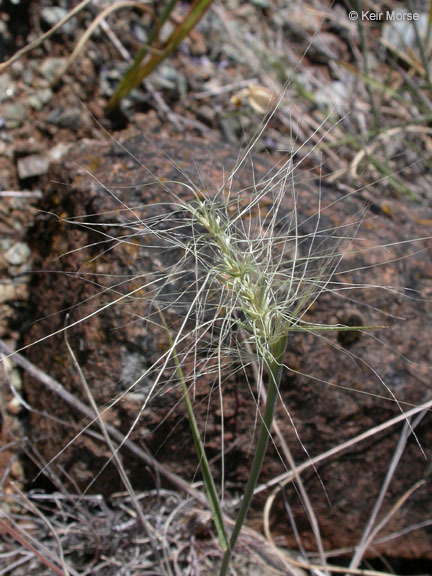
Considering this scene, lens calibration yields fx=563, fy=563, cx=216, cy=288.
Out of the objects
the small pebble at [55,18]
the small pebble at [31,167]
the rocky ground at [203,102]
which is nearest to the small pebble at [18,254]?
the rocky ground at [203,102]

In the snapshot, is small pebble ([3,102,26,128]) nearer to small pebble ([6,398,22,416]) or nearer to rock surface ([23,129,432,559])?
rock surface ([23,129,432,559])

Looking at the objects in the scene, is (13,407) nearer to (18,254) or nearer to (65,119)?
(18,254)

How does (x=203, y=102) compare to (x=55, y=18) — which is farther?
(x=203, y=102)

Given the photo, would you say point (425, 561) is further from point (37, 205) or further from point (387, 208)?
point (37, 205)

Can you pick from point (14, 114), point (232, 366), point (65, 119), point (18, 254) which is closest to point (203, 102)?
point (65, 119)

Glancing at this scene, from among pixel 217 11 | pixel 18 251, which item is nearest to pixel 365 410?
pixel 18 251

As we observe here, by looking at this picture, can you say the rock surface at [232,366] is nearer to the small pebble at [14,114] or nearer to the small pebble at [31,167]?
the small pebble at [31,167]

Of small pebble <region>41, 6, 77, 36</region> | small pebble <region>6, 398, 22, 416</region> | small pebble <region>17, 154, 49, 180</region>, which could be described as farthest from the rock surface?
small pebble <region>41, 6, 77, 36</region>
